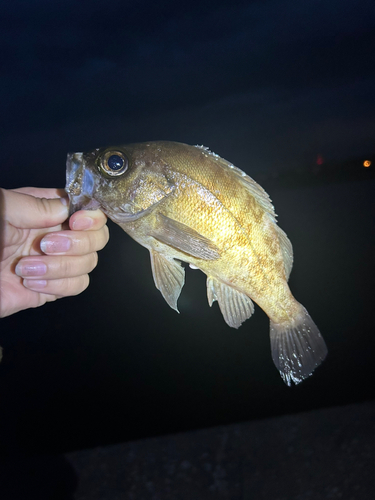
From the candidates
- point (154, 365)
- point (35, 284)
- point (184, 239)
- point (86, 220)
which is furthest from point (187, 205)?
point (154, 365)

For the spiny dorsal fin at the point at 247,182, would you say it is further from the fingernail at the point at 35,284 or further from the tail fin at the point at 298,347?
the fingernail at the point at 35,284

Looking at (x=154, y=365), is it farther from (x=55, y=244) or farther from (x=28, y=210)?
(x=28, y=210)

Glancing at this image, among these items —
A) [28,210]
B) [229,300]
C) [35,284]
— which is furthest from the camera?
[35,284]

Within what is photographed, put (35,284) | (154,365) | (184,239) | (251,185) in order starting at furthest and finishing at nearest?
(154,365) < (35,284) < (251,185) < (184,239)

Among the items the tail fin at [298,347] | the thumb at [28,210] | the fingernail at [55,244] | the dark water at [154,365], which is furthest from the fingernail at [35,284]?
the dark water at [154,365]

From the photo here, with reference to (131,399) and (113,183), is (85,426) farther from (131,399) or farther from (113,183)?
(113,183)

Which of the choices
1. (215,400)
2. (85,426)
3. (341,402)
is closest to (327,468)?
(341,402)
